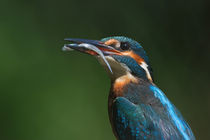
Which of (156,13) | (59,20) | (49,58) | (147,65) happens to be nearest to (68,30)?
(59,20)

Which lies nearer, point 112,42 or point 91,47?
point 91,47

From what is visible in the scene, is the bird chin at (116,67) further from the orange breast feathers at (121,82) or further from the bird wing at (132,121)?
the bird wing at (132,121)

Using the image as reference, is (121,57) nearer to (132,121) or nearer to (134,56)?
(134,56)

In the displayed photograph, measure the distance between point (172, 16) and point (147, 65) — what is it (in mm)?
2549

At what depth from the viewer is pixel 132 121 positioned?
2482 mm

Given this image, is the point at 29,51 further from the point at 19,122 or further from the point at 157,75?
the point at 157,75

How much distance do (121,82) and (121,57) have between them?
0.15 meters

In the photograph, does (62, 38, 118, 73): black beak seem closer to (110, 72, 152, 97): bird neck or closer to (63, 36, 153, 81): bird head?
(63, 36, 153, 81): bird head

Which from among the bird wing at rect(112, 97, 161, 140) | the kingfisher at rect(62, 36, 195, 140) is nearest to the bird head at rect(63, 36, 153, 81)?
the kingfisher at rect(62, 36, 195, 140)

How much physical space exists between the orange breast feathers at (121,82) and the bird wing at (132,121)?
86 mm

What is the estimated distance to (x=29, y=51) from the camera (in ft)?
14.6

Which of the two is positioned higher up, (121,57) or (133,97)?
(121,57)

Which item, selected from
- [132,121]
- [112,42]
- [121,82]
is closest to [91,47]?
[112,42]

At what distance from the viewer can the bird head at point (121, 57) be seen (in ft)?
8.37
